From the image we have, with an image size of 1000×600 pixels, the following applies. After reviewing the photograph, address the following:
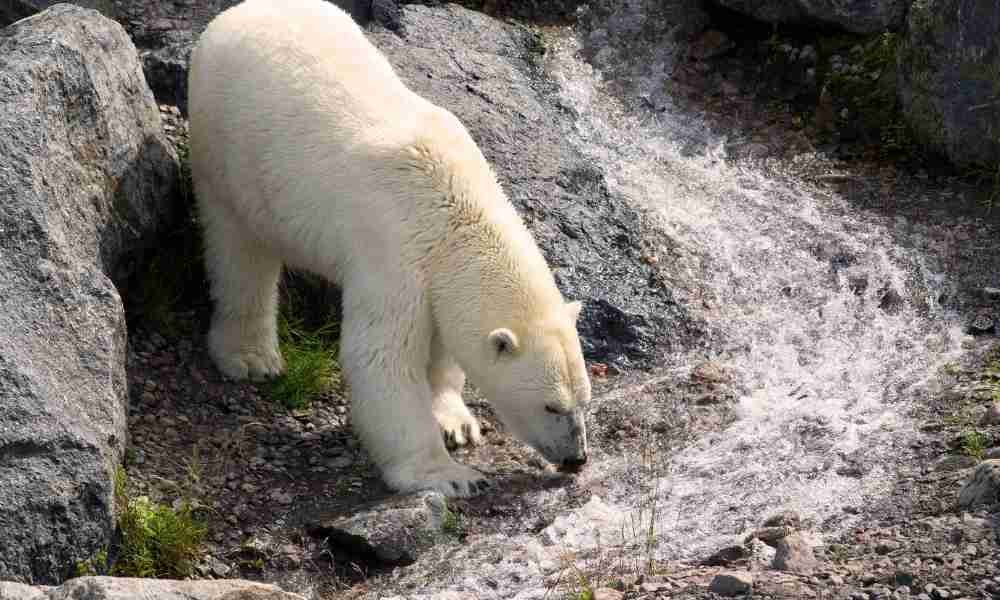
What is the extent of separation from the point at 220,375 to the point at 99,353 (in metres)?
1.85

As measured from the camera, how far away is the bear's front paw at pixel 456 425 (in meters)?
8.80

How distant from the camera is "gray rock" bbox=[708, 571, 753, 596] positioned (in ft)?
19.2

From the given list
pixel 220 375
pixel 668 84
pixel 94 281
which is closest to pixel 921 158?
pixel 668 84

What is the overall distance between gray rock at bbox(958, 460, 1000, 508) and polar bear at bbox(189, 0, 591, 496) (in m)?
2.23

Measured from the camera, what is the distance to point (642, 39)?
45.8ft

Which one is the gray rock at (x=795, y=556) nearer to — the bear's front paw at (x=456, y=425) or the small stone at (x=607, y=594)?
the small stone at (x=607, y=594)

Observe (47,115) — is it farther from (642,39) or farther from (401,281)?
(642,39)

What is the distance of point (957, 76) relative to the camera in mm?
11297

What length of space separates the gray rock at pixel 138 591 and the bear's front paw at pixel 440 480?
193cm

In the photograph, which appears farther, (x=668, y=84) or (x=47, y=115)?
(x=668, y=84)

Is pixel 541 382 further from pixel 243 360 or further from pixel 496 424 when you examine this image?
pixel 243 360

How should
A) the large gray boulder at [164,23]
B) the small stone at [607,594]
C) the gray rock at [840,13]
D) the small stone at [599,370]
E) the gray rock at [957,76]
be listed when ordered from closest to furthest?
the small stone at [607,594], the small stone at [599,370], the large gray boulder at [164,23], the gray rock at [957,76], the gray rock at [840,13]

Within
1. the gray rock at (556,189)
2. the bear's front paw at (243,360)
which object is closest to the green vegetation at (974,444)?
the gray rock at (556,189)

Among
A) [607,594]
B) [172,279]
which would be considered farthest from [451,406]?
[607,594]
